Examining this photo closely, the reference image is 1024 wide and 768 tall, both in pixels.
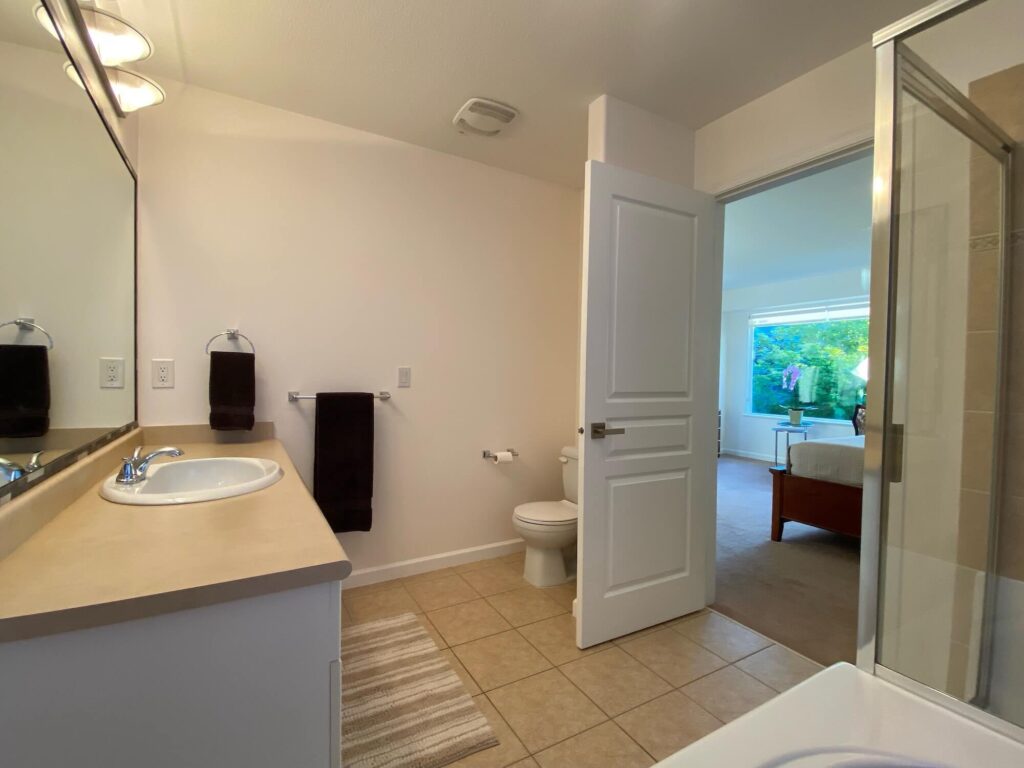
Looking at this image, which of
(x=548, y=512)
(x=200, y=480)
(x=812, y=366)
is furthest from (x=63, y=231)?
(x=812, y=366)

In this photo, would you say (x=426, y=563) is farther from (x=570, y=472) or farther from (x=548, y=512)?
(x=570, y=472)

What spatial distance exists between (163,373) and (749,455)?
694 centimetres

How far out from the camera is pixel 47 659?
0.62 m

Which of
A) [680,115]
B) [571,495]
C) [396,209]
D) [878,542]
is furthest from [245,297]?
[878,542]

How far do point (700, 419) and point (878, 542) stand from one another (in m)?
1.20

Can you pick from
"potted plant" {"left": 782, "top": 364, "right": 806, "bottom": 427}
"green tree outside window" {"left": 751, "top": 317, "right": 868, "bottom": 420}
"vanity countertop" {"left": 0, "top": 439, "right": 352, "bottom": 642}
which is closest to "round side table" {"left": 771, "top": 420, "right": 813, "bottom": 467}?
"potted plant" {"left": 782, "top": 364, "right": 806, "bottom": 427}

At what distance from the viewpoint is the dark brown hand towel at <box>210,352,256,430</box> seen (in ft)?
6.33

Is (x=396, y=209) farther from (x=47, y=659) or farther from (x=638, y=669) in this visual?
(x=638, y=669)

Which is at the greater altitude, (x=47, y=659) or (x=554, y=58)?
(x=554, y=58)

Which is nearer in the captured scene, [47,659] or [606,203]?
[47,659]

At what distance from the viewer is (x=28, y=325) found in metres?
1.06

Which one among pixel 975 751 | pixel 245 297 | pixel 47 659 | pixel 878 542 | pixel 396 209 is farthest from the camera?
pixel 396 209

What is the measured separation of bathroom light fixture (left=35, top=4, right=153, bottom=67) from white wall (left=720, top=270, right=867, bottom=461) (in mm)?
5945

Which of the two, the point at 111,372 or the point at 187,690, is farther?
the point at 111,372
